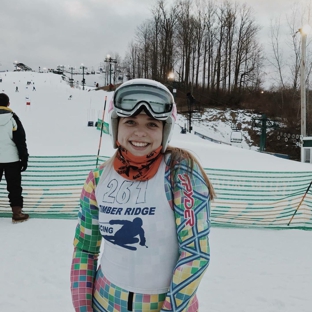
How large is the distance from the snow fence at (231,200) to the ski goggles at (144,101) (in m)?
4.08

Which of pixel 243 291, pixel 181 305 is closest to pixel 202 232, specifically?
pixel 181 305

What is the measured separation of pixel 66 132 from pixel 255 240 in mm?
13269

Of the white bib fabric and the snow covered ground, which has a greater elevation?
the white bib fabric

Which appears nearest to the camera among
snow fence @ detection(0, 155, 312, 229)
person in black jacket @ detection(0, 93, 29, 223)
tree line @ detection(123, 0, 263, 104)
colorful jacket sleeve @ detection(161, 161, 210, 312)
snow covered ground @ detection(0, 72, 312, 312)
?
colorful jacket sleeve @ detection(161, 161, 210, 312)

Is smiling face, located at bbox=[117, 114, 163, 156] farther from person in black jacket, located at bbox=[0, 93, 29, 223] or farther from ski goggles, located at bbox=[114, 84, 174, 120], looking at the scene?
person in black jacket, located at bbox=[0, 93, 29, 223]

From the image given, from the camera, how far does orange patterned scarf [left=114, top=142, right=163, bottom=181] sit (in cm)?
128

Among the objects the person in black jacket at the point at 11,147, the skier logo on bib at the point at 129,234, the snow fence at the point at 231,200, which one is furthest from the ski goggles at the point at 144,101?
the snow fence at the point at 231,200

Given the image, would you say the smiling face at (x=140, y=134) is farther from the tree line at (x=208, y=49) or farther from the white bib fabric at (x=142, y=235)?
the tree line at (x=208, y=49)

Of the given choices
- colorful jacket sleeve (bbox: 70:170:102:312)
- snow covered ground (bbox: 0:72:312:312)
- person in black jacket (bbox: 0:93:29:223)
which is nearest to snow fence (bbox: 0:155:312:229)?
snow covered ground (bbox: 0:72:312:312)

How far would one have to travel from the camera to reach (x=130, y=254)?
1265 millimetres

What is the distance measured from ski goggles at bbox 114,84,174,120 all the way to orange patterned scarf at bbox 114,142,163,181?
6.4 inches

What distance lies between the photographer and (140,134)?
128 centimetres

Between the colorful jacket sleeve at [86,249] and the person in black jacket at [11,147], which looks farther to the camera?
the person in black jacket at [11,147]

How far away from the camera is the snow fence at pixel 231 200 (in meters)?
5.16
